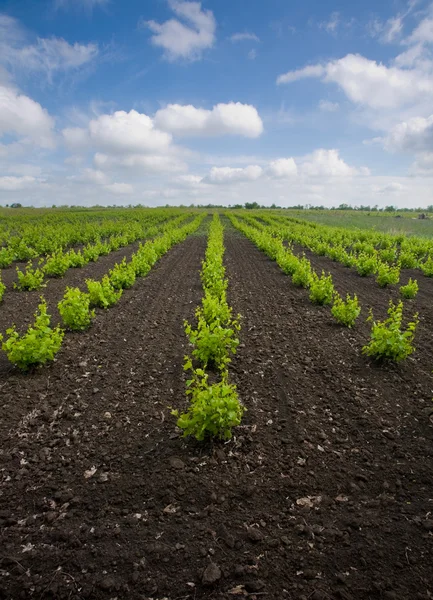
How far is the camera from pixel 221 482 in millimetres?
3959

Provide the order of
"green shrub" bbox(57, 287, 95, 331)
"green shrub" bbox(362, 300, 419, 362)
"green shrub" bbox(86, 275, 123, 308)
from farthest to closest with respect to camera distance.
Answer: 1. "green shrub" bbox(86, 275, 123, 308)
2. "green shrub" bbox(57, 287, 95, 331)
3. "green shrub" bbox(362, 300, 419, 362)

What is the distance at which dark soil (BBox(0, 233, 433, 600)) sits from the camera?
2.96 m

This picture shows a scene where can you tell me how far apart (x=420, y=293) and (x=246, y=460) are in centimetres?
1087

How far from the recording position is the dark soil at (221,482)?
9.70ft

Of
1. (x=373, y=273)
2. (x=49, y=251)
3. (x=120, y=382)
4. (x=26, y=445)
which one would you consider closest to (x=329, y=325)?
(x=120, y=382)

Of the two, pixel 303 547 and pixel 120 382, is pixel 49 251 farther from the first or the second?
pixel 303 547

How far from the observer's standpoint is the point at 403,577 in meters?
2.92

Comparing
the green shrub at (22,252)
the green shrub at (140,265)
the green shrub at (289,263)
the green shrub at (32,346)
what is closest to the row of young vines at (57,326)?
the green shrub at (32,346)

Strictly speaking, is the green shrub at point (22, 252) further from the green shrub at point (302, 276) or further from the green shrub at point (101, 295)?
the green shrub at point (302, 276)

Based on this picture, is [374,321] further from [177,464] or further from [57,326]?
[57,326]

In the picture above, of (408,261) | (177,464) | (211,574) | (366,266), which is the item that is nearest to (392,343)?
(177,464)

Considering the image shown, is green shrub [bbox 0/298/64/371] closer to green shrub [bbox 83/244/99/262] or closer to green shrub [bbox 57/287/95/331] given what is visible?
green shrub [bbox 57/287/95/331]

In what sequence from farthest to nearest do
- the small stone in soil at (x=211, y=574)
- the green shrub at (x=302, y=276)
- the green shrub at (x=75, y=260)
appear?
the green shrub at (x=75, y=260)
the green shrub at (x=302, y=276)
the small stone in soil at (x=211, y=574)

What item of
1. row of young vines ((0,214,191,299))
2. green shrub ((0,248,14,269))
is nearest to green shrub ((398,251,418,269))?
row of young vines ((0,214,191,299))
